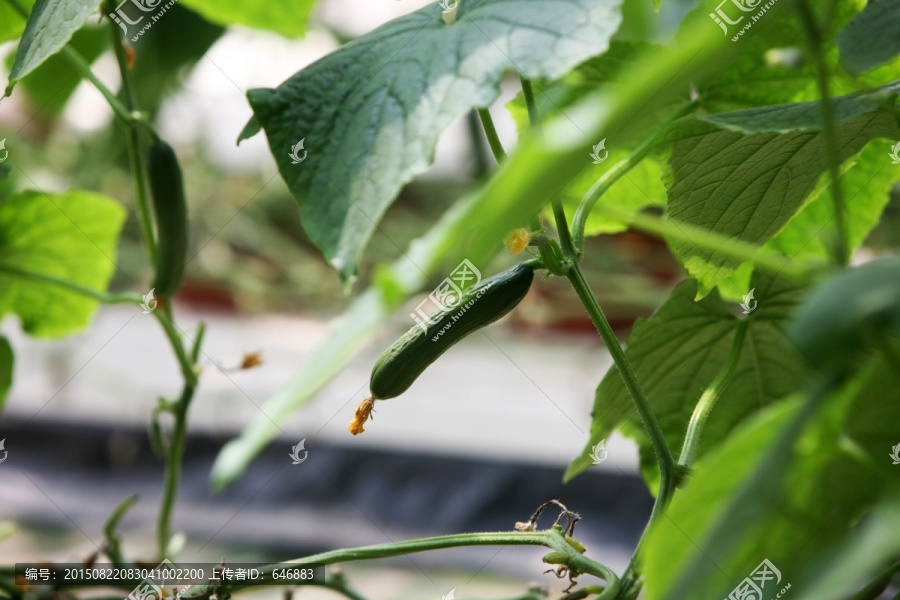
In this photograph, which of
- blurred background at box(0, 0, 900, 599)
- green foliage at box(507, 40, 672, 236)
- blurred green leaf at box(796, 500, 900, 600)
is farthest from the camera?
blurred background at box(0, 0, 900, 599)

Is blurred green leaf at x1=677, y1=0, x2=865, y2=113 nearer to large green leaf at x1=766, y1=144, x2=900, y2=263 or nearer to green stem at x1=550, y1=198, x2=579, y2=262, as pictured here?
large green leaf at x1=766, y1=144, x2=900, y2=263

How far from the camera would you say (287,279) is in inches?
73.5

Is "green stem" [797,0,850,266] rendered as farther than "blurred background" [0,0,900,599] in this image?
No

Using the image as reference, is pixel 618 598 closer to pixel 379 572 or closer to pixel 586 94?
pixel 586 94

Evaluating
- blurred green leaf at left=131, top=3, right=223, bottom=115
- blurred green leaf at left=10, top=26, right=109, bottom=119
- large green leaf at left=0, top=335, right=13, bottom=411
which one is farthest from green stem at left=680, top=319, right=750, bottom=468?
blurred green leaf at left=131, top=3, right=223, bottom=115

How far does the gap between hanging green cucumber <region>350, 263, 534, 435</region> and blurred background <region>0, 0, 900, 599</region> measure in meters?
0.12

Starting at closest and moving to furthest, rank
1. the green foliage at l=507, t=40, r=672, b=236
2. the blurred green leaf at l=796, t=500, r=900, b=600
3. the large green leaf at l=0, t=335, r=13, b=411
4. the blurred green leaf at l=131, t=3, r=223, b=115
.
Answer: the blurred green leaf at l=796, t=500, r=900, b=600 < the green foliage at l=507, t=40, r=672, b=236 < the large green leaf at l=0, t=335, r=13, b=411 < the blurred green leaf at l=131, t=3, r=223, b=115

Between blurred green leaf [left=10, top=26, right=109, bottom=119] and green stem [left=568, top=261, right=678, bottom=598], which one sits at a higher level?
blurred green leaf [left=10, top=26, right=109, bottom=119]

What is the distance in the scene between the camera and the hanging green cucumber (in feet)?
0.95

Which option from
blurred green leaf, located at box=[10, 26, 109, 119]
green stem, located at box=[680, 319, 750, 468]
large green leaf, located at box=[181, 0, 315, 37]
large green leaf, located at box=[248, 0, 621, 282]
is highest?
blurred green leaf, located at box=[10, 26, 109, 119]

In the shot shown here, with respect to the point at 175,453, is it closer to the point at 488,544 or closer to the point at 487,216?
the point at 488,544

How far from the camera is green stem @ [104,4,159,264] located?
39 centimetres

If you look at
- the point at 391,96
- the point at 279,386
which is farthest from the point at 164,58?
the point at 391,96

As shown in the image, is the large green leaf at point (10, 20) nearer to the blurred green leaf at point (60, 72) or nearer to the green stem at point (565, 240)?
the green stem at point (565, 240)
